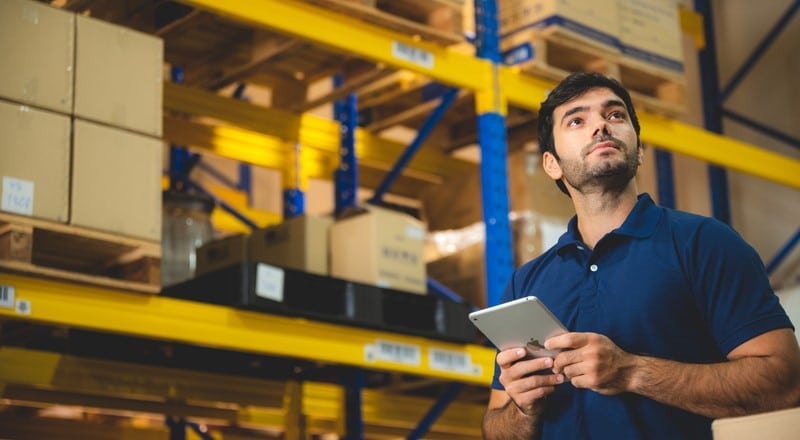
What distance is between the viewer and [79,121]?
4.89 meters

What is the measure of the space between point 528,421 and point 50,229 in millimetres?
2499

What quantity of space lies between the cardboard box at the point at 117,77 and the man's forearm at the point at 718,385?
2.98 metres

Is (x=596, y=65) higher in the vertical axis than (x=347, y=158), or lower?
higher

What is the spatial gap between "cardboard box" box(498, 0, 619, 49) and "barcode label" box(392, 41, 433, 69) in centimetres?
77

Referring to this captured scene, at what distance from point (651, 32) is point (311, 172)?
2.31 metres

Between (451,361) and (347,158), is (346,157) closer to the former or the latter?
(347,158)

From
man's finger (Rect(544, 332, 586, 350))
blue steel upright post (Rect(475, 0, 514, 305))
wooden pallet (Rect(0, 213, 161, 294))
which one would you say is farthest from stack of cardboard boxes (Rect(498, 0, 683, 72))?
man's finger (Rect(544, 332, 586, 350))

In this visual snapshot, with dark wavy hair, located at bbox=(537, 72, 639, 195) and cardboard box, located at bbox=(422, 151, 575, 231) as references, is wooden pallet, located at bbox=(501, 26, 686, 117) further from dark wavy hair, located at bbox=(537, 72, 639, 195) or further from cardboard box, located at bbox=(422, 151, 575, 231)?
dark wavy hair, located at bbox=(537, 72, 639, 195)

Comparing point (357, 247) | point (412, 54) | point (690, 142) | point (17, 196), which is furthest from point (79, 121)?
point (690, 142)

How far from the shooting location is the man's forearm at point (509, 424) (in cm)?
290

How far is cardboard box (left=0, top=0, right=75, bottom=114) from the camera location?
4.72m

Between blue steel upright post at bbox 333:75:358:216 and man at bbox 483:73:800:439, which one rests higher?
blue steel upright post at bbox 333:75:358:216

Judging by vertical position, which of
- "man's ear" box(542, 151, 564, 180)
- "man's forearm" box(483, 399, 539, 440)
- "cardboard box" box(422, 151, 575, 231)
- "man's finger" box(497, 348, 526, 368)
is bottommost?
"man's forearm" box(483, 399, 539, 440)

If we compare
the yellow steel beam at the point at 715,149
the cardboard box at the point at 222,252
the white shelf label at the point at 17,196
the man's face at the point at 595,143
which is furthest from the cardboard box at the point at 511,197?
the man's face at the point at 595,143
